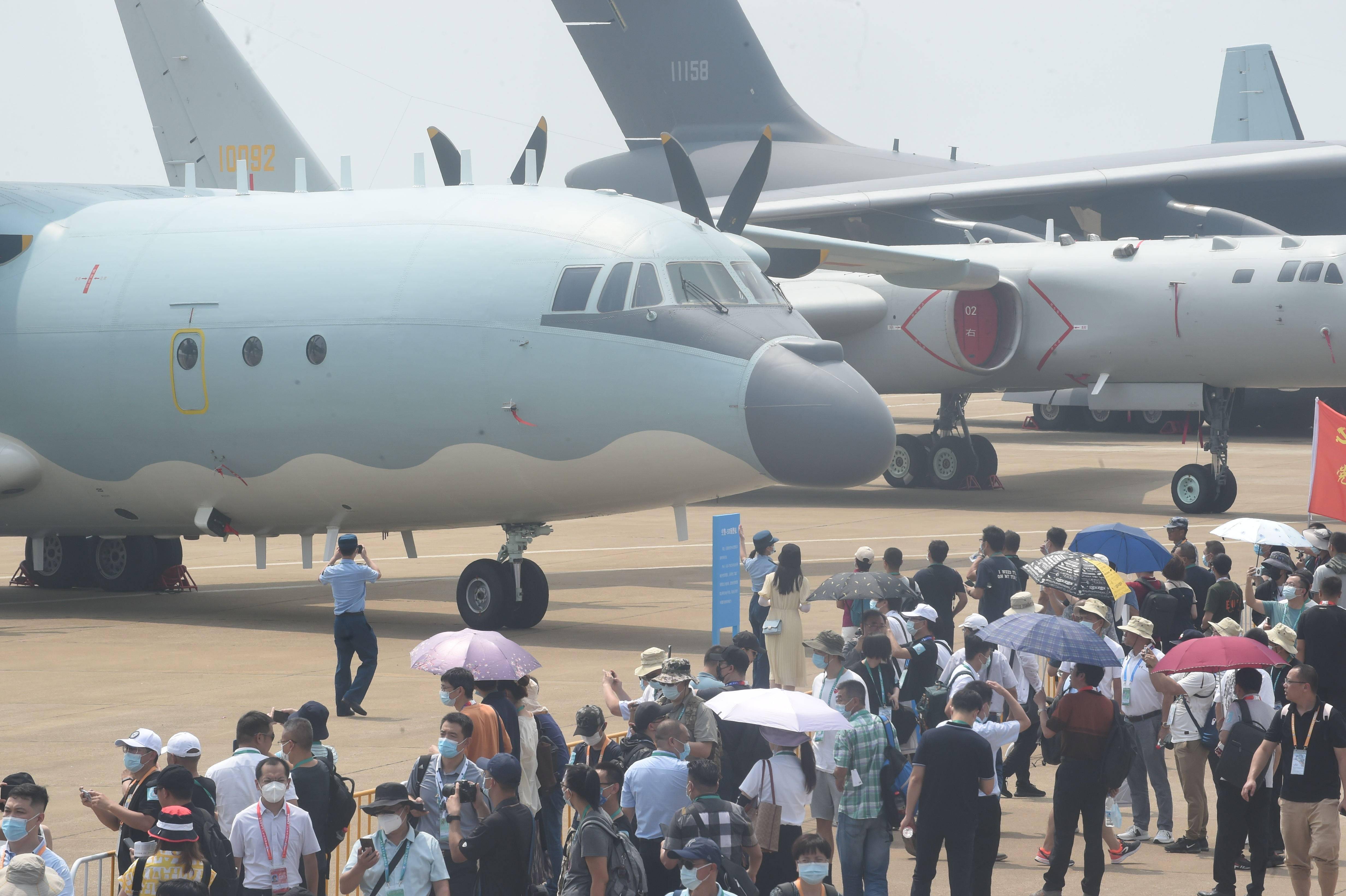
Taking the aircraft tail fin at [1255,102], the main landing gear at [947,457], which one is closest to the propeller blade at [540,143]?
the main landing gear at [947,457]

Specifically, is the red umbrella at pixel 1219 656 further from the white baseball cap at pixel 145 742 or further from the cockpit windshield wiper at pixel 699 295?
the cockpit windshield wiper at pixel 699 295

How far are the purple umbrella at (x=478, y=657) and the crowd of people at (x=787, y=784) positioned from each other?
10 centimetres

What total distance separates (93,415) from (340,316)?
10.8ft

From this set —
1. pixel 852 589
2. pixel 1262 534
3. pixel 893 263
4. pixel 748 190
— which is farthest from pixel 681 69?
pixel 852 589

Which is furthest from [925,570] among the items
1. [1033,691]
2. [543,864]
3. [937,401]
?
[937,401]

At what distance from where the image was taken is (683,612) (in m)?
17.3

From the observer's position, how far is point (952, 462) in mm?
30469

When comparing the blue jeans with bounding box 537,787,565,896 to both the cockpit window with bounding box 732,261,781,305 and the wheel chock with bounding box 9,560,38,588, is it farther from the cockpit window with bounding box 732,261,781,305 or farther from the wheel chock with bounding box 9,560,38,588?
the wheel chock with bounding box 9,560,38,588

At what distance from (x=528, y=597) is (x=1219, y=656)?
27.2 feet

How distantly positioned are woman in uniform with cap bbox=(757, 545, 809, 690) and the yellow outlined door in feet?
22.5

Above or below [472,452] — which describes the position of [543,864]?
below

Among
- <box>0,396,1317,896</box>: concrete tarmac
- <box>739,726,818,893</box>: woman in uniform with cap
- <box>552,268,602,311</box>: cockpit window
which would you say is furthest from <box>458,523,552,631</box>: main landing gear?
<box>739,726,818,893</box>: woman in uniform with cap

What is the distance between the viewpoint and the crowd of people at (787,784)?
22.8ft

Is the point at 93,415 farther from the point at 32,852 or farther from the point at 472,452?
the point at 32,852
